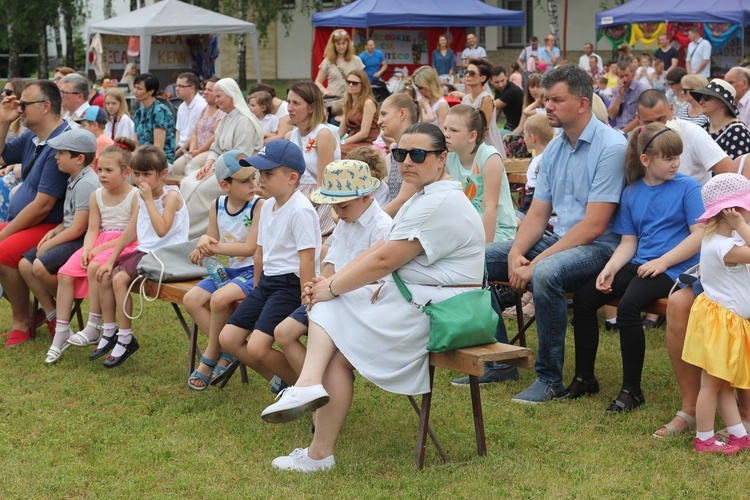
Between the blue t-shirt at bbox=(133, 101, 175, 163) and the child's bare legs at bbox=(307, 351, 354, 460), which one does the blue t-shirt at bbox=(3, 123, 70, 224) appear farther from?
the blue t-shirt at bbox=(133, 101, 175, 163)

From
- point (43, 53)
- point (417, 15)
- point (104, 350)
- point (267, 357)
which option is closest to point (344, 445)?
point (267, 357)

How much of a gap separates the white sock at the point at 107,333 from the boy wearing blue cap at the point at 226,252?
89 cm

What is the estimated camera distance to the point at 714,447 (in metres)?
4.23

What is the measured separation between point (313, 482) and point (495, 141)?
17.8 ft

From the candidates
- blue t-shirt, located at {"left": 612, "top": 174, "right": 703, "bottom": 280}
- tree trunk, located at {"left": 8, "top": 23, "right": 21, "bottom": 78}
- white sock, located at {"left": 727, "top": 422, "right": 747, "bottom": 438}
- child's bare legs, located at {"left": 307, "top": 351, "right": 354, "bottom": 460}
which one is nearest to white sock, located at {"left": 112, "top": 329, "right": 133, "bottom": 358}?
child's bare legs, located at {"left": 307, "top": 351, "right": 354, "bottom": 460}

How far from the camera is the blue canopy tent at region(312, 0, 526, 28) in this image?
21172 millimetres

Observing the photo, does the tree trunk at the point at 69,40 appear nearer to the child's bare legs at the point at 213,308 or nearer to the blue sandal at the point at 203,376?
the child's bare legs at the point at 213,308

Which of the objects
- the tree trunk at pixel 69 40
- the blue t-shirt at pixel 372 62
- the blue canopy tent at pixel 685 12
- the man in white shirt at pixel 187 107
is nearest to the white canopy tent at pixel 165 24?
the blue t-shirt at pixel 372 62

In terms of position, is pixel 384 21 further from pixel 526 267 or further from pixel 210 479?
pixel 210 479

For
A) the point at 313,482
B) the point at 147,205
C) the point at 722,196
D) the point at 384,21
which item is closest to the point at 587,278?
the point at 722,196

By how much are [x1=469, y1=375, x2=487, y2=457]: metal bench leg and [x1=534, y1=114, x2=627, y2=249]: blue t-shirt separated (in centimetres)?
137

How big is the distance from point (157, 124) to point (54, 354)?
206 inches

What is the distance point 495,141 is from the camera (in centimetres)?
889

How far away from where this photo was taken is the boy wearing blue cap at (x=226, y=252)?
17.3 feet
